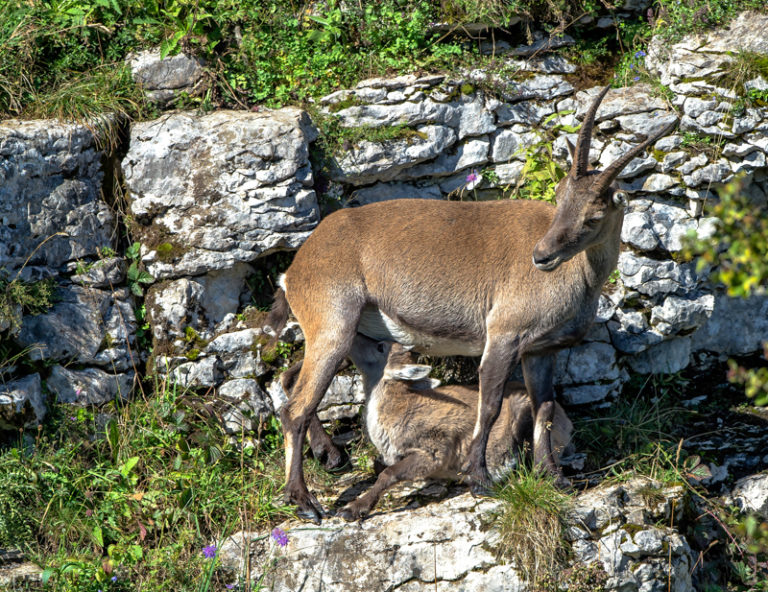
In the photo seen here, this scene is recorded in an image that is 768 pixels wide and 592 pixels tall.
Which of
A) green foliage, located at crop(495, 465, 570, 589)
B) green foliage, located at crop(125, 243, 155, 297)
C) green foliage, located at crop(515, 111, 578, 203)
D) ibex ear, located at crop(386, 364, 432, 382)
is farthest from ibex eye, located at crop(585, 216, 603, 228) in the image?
green foliage, located at crop(125, 243, 155, 297)

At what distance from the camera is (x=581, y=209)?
564 centimetres

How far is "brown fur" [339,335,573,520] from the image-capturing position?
5902mm

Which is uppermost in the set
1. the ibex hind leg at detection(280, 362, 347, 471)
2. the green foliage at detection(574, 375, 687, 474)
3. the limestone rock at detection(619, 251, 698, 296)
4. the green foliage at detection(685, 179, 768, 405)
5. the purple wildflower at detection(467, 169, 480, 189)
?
the green foliage at detection(685, 179, 768, 405)

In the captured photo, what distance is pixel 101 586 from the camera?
16.6ft

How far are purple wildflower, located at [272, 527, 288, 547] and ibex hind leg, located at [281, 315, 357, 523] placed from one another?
53 cm

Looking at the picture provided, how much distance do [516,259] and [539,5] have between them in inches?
122

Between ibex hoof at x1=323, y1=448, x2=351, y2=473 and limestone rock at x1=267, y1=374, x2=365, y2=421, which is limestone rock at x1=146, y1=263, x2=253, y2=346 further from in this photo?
ibex hoof at x1=323, y1=448, x2=351, y2=473

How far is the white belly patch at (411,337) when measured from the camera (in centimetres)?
616

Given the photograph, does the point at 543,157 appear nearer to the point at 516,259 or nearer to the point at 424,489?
the point at 516,259

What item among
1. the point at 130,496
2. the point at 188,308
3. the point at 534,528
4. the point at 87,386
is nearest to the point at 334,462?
the point at 130,496

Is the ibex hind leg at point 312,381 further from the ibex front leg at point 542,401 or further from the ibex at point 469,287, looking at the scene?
the ibex front leg at point 542,401

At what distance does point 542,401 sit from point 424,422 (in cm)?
88

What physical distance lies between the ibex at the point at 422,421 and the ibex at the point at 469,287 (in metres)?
0.17

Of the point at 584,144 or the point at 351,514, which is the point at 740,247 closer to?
the point at 584,144
